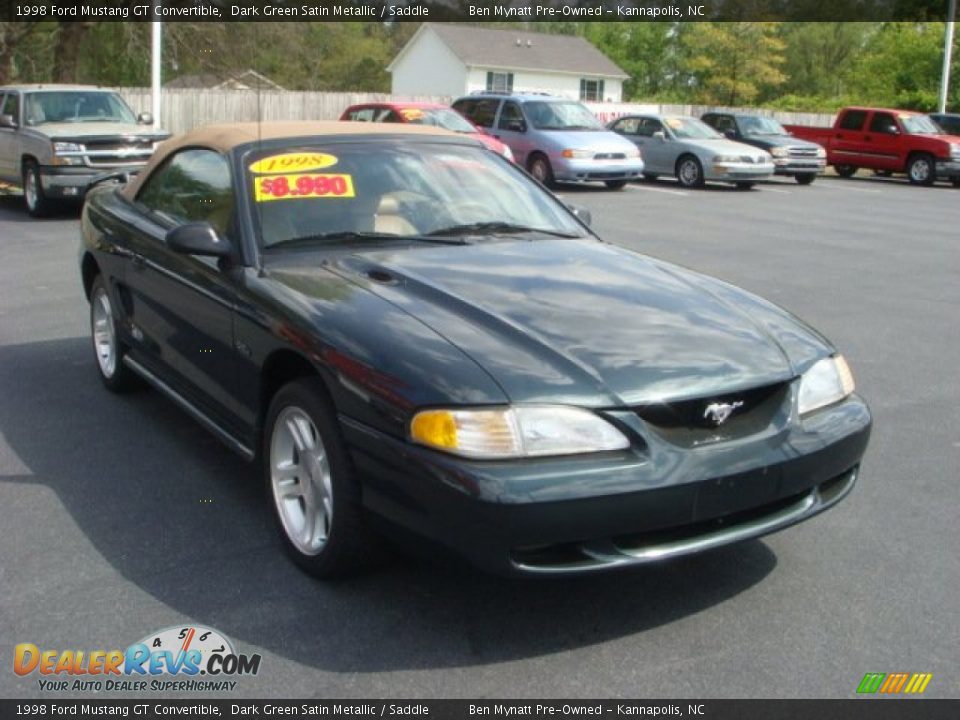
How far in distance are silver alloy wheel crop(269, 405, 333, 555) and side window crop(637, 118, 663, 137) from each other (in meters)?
21.3

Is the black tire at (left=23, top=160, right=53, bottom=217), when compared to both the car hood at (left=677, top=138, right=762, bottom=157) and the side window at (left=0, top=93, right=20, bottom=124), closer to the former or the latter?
the side window at (left=0, top=93, right=20, bottom=124)

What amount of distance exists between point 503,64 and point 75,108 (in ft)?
153

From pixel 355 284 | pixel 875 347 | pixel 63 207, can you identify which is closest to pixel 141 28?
pixel 63 207

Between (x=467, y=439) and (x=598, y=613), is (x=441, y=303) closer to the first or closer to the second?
(x=467, y=439)

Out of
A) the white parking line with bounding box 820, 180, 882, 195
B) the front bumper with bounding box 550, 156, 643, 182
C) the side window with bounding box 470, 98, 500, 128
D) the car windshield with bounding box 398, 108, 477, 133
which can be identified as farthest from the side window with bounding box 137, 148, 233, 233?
the white parking line with bounding box 820, 180, 882, 195

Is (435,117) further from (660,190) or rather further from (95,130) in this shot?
(95,130)

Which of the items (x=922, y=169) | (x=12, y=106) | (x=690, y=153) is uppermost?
(x=12, y=106)

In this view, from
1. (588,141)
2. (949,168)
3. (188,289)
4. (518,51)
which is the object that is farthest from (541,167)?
(518,51)

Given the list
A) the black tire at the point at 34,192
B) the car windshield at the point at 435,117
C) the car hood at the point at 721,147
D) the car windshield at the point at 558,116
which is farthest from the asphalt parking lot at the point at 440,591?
the car hood at the point at 721,147

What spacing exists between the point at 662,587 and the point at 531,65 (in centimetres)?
5987

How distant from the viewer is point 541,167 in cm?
2136

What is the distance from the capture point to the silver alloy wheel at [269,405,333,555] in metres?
3.86

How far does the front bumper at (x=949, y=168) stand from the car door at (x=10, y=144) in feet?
66.1

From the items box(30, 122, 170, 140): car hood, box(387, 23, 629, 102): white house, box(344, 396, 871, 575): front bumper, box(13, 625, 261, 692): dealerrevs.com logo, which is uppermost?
box(387, 23, 629, 102): white house
